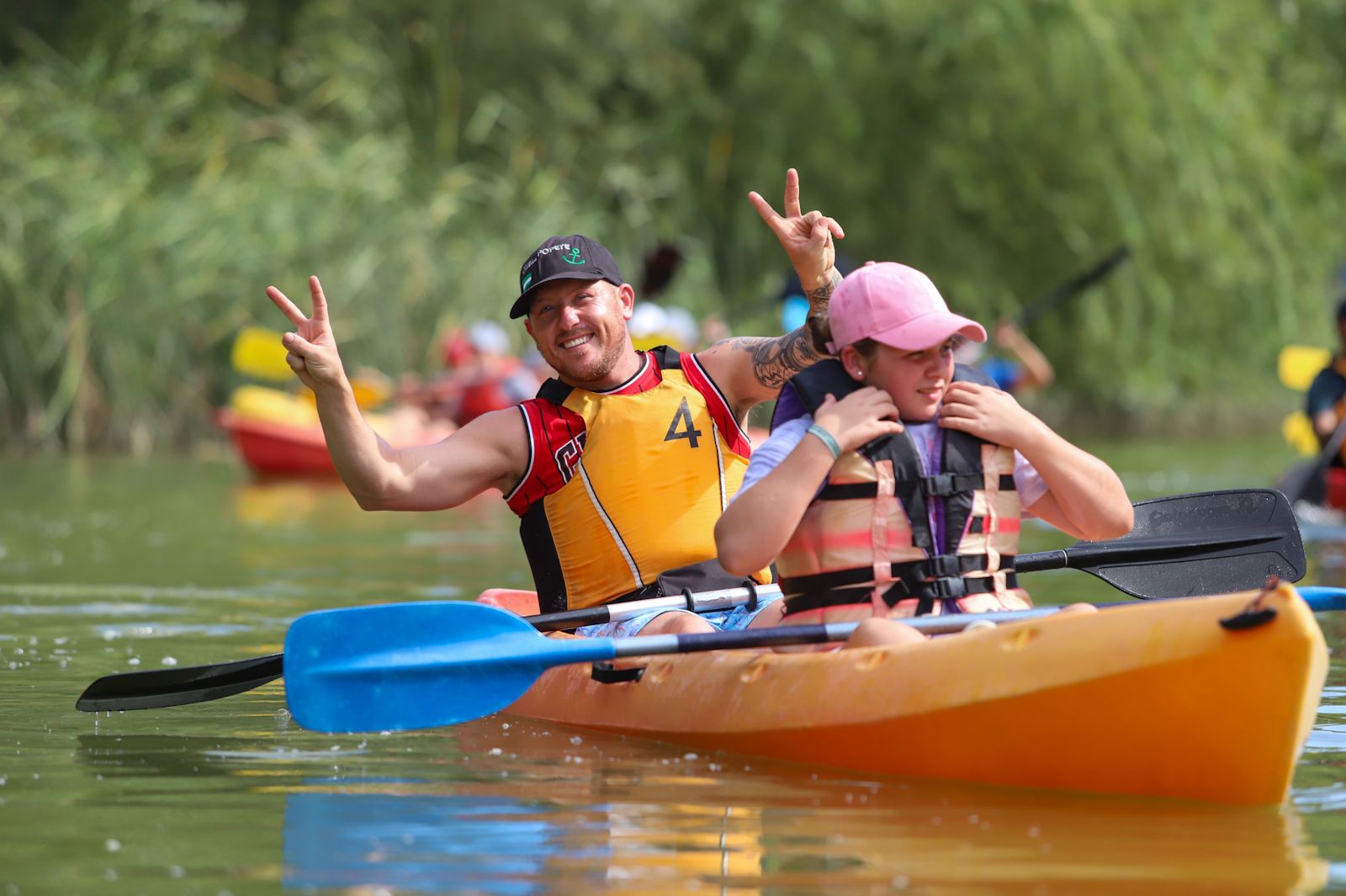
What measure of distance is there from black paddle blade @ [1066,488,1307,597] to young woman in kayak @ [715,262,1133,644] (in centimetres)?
96

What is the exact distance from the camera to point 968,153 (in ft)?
62.6

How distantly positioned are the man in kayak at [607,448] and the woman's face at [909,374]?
0.72 meters

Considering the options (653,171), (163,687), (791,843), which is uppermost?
(653,171)

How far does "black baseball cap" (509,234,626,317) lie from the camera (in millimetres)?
4629

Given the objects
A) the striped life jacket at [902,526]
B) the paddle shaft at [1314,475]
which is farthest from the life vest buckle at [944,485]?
the paddle shaft at [1314,475]

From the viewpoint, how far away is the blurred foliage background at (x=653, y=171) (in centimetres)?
1600

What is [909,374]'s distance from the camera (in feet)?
12.6

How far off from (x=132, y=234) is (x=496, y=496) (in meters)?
3.90

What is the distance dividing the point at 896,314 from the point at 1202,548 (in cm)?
149

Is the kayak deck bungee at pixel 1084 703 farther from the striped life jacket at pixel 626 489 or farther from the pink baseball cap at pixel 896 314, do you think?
the striped life jacket at pixel 626 489

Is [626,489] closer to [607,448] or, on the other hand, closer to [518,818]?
[607,448]

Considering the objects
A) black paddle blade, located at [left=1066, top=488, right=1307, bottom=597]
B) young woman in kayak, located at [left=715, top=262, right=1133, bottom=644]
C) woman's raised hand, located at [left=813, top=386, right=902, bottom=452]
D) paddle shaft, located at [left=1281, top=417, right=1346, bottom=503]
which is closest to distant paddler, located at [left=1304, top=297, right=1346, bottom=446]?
paddle shaft, located at [left=1281, top=417, right=1346, bottom=503]

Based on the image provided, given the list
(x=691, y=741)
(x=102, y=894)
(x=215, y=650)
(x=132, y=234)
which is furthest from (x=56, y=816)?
(x=132, y=234)

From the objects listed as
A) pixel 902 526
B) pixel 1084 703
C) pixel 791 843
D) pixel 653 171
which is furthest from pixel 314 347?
pixel 653 171
